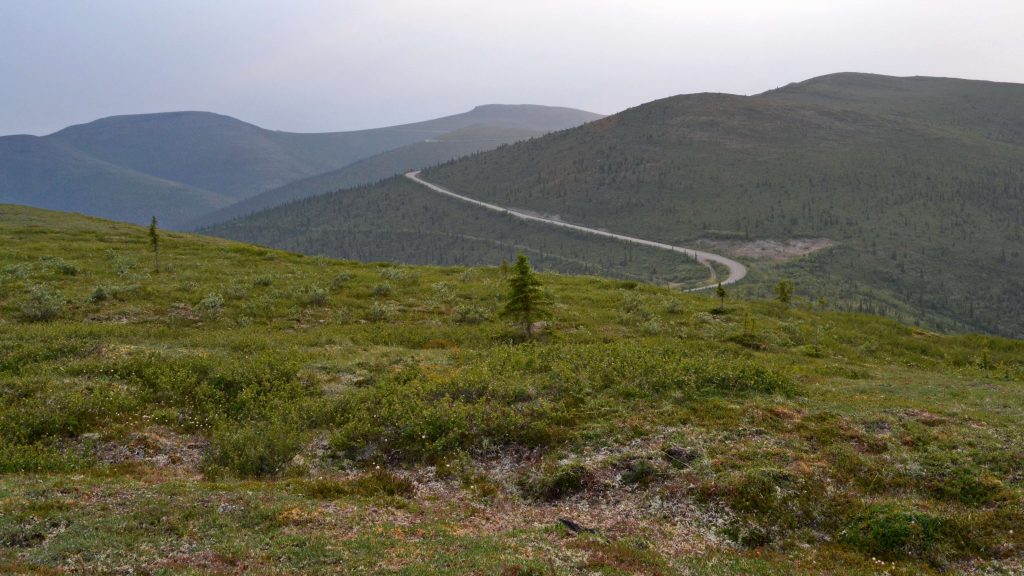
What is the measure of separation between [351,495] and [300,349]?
40.4ft

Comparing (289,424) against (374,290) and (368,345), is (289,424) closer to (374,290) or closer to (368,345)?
(368,345)

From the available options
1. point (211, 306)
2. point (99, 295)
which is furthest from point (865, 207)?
point (99, 295)

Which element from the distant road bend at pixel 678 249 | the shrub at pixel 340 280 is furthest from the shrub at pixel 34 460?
the distant road bend at pixel 678 249

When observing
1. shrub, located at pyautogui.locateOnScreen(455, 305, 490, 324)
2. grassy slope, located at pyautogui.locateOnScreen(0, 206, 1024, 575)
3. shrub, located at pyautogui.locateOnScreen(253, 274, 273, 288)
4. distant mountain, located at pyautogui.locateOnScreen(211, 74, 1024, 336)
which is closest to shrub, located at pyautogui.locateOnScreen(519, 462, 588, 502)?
grassy slope, located at pyautogui.locateOnScreen(0, 206, 1024, 575)

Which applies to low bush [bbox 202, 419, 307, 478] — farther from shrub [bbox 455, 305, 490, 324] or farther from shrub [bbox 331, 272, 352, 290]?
shrub [bbox 331, 272, 352, 290]

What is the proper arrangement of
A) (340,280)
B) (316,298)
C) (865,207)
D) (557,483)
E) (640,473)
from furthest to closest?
(865,207), (340,280), (316,298), (640,473), (557,483)

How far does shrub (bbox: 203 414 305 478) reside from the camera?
15.8 m

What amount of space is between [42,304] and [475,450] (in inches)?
1019

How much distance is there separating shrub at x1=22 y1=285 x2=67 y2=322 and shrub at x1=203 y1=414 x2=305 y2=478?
57.4 ft

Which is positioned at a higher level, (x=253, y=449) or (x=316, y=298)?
(x=316, y=298)

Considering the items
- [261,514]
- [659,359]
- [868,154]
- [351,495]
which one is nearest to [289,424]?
[351,495]

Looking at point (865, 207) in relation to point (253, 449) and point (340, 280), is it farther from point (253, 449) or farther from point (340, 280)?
point (253, 449)

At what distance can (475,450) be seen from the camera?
17250mm

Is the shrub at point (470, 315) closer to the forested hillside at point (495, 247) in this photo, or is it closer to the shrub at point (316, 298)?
the shrub at point (316, 298)
